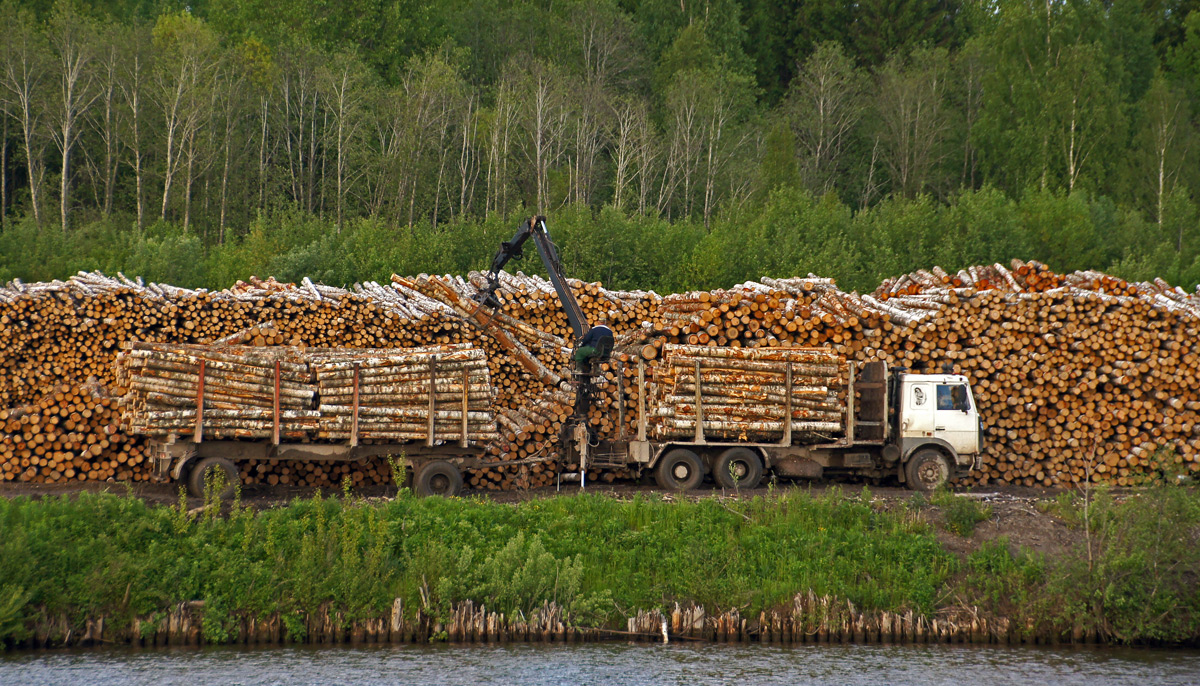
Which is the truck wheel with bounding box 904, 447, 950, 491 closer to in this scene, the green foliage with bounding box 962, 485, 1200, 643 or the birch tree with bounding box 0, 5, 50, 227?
the green foliage with bounding box 962, 485, 1200, 643

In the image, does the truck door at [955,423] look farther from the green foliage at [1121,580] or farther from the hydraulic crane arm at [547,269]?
the hydraulic crane arm at [547,269]

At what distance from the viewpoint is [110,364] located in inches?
839

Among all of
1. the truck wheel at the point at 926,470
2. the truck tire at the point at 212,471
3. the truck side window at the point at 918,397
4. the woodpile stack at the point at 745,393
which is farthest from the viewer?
the truck side window at the point at 918,397

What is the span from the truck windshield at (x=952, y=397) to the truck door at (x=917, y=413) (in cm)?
15

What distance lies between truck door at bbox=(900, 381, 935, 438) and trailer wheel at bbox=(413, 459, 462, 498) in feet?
23.2

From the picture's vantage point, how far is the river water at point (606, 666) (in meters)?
11.8

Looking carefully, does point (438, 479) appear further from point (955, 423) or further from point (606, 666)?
point (955, 423)

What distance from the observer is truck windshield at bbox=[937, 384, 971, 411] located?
19547 millimetres

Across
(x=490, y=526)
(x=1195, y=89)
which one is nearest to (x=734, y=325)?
(x=490, y=526)

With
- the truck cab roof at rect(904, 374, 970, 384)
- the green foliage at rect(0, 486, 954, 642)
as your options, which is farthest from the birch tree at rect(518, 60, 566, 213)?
the green foliage at rect(0, 486, 954, 642)

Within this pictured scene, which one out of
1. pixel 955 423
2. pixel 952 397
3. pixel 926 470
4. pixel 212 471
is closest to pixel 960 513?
pixel 926 470

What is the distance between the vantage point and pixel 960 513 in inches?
621

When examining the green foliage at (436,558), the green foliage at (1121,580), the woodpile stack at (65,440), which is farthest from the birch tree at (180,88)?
the green foliage at (1121,580)

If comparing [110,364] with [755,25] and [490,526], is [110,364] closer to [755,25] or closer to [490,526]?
[490,526]
